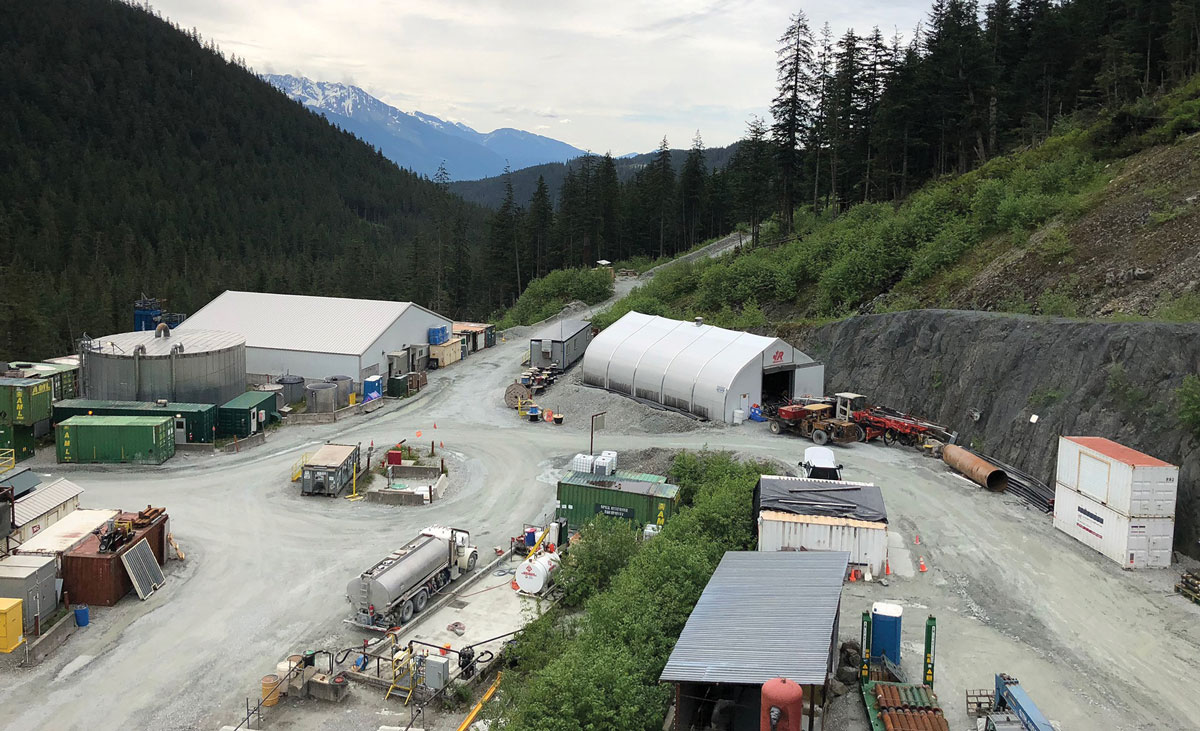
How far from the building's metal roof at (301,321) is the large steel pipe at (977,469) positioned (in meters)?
32.0

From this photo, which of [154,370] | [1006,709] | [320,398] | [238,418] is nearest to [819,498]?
[1006,709]

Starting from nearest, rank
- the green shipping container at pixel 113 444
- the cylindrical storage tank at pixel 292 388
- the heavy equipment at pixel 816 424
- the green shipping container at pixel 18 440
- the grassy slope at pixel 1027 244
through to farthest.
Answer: the green shipping container at pixel 113 444, the grassy slope at pixel 1027 244, the heavy equipment at pixel 816 424, the green shipping container at pixel 18 440, the cylindrical storage tank at pixel 292 388

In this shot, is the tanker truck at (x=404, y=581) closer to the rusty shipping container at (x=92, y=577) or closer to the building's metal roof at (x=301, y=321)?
the rusty shipping container at (x=92, y=577)

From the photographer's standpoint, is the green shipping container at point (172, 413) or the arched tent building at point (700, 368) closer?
the green shipping container at point (172, 413)

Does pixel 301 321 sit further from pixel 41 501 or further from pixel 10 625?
pixel 10 625

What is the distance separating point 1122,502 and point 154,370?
40.5 meters

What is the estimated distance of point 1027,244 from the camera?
39.9 meters

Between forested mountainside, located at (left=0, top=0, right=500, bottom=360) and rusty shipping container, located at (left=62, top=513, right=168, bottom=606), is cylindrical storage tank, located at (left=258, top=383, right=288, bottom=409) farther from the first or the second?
forested mountainside, located at (left=0, top=0, right=500, bottom=360)

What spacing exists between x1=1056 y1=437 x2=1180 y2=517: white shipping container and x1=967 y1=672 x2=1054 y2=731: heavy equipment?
9320 mm

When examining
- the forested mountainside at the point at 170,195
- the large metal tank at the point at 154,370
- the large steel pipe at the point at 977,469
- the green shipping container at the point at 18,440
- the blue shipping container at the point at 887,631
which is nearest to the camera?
the blue shipping container at the point at 887,631

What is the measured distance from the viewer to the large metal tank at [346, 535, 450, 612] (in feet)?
68.1

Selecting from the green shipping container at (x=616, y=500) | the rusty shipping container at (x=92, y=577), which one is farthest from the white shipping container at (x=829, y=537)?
the rusty shipping container at (x=92, y=577)

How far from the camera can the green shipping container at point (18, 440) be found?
35.0 m

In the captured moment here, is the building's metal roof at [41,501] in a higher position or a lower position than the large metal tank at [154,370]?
lower
